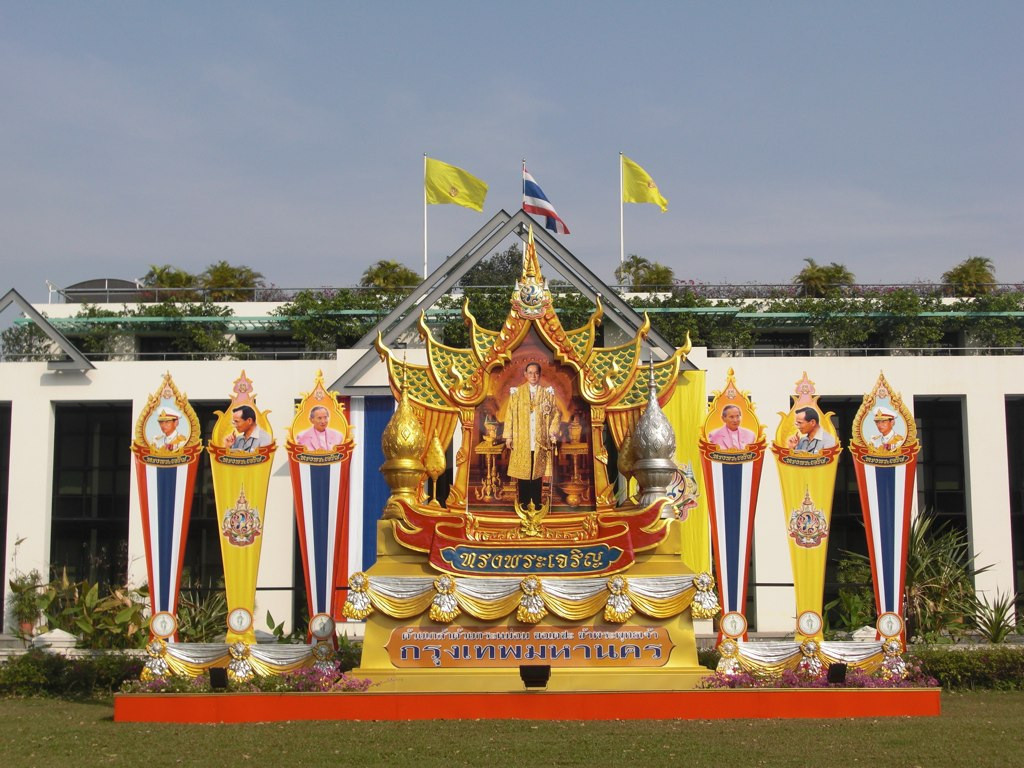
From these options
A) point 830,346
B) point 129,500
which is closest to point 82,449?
point 129,500

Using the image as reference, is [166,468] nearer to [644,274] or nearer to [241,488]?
[241,488]

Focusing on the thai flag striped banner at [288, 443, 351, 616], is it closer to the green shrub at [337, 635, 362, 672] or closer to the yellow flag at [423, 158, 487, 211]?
the green shrub at [337, 635, 362, 672]

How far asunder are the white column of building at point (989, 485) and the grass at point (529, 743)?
10259 millimetres

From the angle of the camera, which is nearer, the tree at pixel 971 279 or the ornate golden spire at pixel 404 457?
the ornate golden spire at pixel 404 457

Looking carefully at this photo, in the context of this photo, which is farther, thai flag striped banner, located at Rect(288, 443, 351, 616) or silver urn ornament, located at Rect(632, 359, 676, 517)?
thai flag striped banner, located at Rect(288, 443, 351, 616)

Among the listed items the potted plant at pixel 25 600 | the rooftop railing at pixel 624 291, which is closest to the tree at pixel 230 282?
the rooftop railing at pixel 624 291

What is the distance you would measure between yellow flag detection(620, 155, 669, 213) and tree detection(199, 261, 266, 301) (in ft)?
42.5

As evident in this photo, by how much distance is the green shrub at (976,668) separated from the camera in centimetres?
2230

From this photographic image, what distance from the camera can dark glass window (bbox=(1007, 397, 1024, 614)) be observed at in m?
30.1

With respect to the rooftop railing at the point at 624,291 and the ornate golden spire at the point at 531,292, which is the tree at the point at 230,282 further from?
the ornate golden spire at the point at 531,292

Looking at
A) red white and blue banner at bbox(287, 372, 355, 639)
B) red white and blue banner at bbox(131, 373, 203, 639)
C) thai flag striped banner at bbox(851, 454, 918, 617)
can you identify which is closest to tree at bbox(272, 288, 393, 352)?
red white and blue banner at bbox(287, 372, 355, 639)

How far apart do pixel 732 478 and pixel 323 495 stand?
7153mm

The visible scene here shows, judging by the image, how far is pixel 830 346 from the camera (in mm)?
36688

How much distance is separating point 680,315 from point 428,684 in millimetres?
19133
